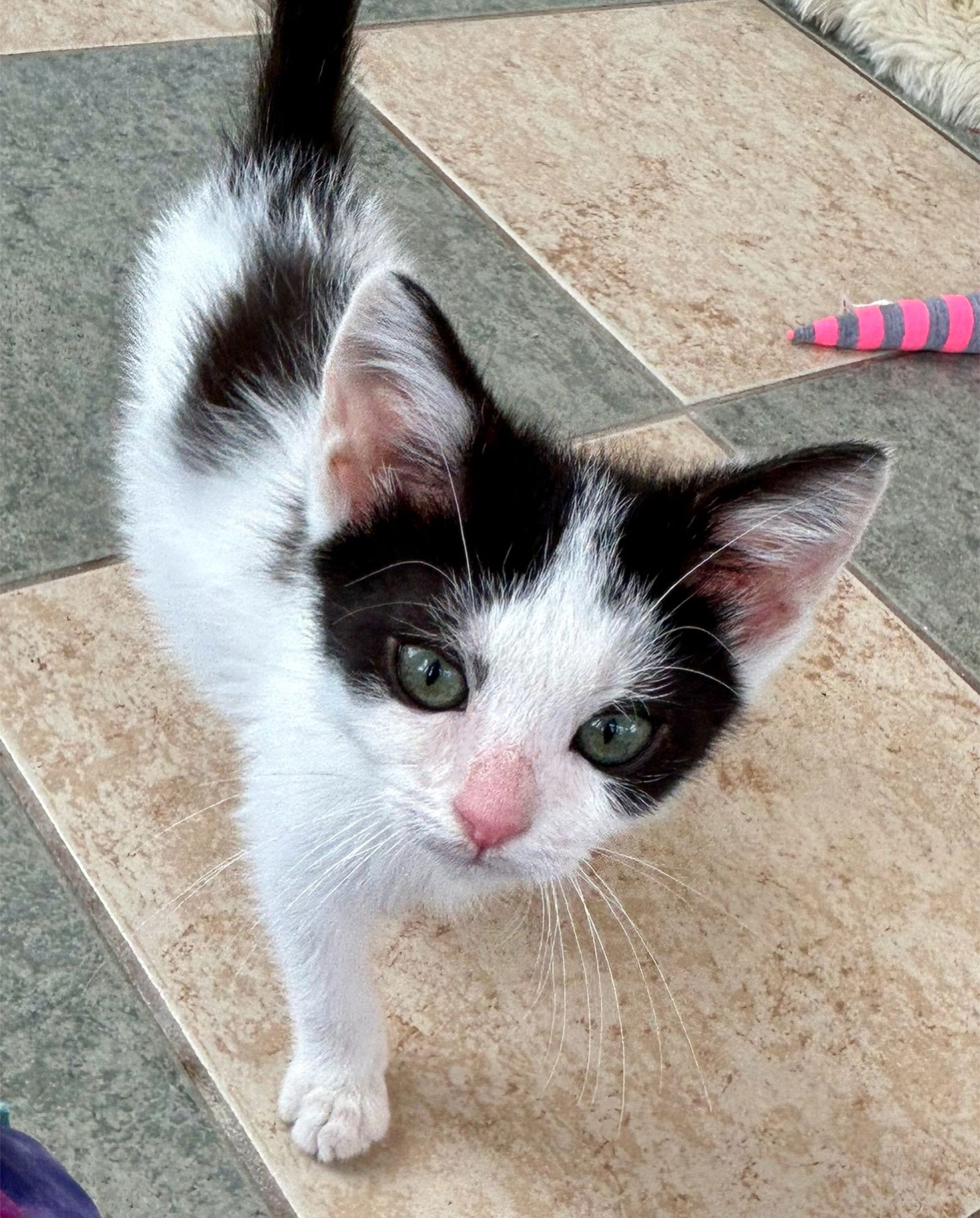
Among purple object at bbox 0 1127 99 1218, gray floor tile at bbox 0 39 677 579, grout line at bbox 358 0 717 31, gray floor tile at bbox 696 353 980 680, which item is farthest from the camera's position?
grout line at bbox 358 0 717 31

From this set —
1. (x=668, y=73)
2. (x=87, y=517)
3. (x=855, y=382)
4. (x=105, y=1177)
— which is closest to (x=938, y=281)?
(x=855, y=382)

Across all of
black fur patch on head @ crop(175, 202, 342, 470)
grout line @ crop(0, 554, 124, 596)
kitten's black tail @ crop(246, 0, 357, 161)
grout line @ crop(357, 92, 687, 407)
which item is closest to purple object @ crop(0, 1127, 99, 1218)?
black fur patch on head @ crop(175, 202, 342, 470)

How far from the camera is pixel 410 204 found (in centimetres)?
231

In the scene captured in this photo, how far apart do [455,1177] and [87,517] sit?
929 millimetres

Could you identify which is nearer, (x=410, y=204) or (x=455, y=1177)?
(x=455, y=1177)

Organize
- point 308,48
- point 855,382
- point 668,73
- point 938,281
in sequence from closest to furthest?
point 308,48 < point 855,382 < point 938,281 < point 668,73

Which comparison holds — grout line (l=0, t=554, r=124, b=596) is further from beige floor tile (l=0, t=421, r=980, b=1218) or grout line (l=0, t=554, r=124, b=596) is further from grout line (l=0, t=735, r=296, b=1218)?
grout line (l=0, t=735, r=296, b=1218)

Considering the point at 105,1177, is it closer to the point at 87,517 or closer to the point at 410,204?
the point at 87,517

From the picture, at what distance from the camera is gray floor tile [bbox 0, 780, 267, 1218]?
129 centimetres

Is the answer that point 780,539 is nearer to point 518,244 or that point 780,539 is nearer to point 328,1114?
point 328,1114

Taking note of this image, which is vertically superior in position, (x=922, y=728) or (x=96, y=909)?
(x=922, y=728)

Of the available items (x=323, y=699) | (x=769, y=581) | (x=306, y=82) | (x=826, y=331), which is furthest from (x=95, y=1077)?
(x=826, y=331)

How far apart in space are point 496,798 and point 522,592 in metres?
0.18

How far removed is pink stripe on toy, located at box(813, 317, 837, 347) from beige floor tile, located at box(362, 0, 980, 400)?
33mm
